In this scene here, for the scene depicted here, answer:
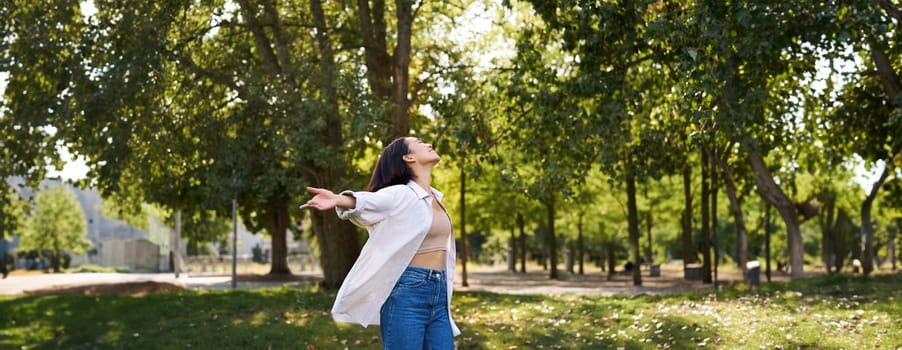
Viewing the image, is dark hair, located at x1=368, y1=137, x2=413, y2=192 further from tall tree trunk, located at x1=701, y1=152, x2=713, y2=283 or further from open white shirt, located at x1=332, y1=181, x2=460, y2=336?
tall tree trunk, located at x1=701, y1=152, x2=713, y2=283

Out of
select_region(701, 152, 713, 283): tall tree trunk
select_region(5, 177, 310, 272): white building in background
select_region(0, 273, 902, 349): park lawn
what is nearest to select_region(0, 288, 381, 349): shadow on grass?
select_region(0, 273, 902, 349): park lawn

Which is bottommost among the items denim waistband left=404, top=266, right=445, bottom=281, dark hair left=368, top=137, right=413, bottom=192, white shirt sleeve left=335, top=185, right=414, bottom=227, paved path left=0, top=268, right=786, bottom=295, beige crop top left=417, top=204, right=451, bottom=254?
paved path left=0, top=268, right=786, bottom=295

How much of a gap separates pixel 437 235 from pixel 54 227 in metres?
65.0

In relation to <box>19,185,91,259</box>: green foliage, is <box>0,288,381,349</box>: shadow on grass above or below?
below

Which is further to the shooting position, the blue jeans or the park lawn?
the park lawn

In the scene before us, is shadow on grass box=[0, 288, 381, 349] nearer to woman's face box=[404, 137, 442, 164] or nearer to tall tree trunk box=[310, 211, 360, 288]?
tall tree trunk box=[310, 211, 360, 288]

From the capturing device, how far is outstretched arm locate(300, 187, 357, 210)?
16.4 feet

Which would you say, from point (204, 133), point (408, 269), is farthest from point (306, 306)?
point (408, 269)

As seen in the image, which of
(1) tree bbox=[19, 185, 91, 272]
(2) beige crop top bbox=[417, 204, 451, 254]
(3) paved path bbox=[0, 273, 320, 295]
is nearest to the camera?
(2) beige crop top bbox=[417, 204, 451, 254]

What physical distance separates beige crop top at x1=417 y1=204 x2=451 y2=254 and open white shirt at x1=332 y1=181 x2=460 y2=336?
0.08 metres

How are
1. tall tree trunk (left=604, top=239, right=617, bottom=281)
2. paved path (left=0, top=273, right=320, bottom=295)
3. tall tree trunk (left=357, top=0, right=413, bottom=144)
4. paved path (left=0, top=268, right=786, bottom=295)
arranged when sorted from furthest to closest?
tall tree trunk (left=604, top=239, right=617, bottom=281) < paved path (left=0, top=268, right=786, bottom=295) < paved path (left=0, top=273, right=320, bottom=295) < tall tree trunk (left=357, top=0, right=413, bottom=144)

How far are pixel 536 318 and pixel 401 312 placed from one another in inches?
402

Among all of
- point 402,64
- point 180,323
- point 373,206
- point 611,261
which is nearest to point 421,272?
point 373,206

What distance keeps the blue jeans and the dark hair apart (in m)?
0.58
